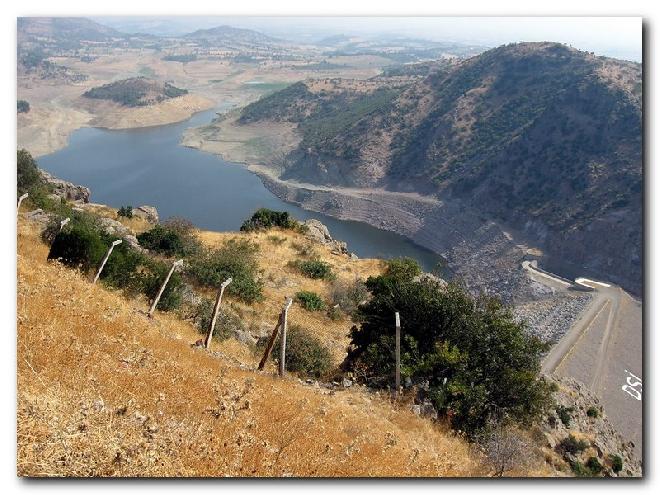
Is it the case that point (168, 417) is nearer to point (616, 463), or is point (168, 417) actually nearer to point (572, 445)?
point (572, 445)

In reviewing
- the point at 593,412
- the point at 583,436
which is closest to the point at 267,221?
the point at 593,412

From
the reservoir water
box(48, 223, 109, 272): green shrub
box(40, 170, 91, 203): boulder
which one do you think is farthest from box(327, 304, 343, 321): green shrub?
the reservoir water

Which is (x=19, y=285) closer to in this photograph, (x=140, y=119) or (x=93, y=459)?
(x=93, y=459)

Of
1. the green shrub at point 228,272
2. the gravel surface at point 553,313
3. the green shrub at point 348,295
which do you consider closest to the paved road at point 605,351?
the gravel surface at point 553,313

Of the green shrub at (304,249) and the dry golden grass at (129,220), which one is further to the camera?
the green shrub at (304,249)

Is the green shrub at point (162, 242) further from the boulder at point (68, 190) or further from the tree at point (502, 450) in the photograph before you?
the tree at point (502, 450)

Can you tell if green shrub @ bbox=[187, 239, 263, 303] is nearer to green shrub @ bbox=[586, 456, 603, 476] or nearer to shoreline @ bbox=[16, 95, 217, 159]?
green shrub @ bbox=[586, 456, 603, 476]

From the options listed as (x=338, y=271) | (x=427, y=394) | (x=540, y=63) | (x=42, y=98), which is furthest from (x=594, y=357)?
(x=42, y=98)
